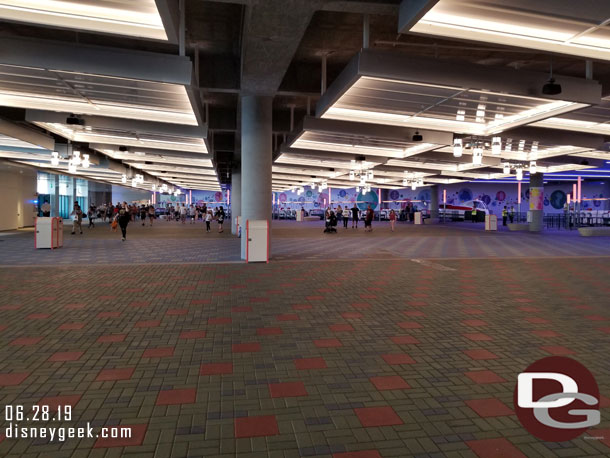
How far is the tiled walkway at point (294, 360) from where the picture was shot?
9.93 feet

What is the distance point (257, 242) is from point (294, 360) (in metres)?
7.83

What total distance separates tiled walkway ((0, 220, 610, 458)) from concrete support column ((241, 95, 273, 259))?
14.6ft

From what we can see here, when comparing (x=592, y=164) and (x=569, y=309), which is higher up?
(x=592, y=164)

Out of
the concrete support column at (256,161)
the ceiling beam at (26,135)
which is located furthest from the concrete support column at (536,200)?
the ceiling beam at (26,135)

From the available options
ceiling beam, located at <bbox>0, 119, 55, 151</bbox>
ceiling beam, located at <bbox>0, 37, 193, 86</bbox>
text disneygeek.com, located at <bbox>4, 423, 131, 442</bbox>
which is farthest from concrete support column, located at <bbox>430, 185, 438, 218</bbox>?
text disneygeek.com, located at <bbox>4, 423, 131, 442</bbox>

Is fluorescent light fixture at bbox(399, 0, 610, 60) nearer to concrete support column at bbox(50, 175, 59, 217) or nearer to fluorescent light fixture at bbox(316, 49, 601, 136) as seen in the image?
fluorescent light fixture at bbox(316, 49, 601, 136)

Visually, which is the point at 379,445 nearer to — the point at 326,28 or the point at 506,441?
the point at 506,441

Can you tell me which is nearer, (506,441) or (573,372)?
(506,441)

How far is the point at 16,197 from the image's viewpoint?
2950 centimetres

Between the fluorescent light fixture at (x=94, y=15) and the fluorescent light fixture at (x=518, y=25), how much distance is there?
3875 mm

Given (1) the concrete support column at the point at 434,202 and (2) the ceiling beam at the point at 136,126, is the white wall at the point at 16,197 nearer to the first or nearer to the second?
(2) the ceiling beam at the point at 136,126

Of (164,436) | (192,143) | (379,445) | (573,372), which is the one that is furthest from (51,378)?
(192,143)

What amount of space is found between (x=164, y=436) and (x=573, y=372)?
4.02 metres

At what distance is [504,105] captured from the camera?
10227 mm
